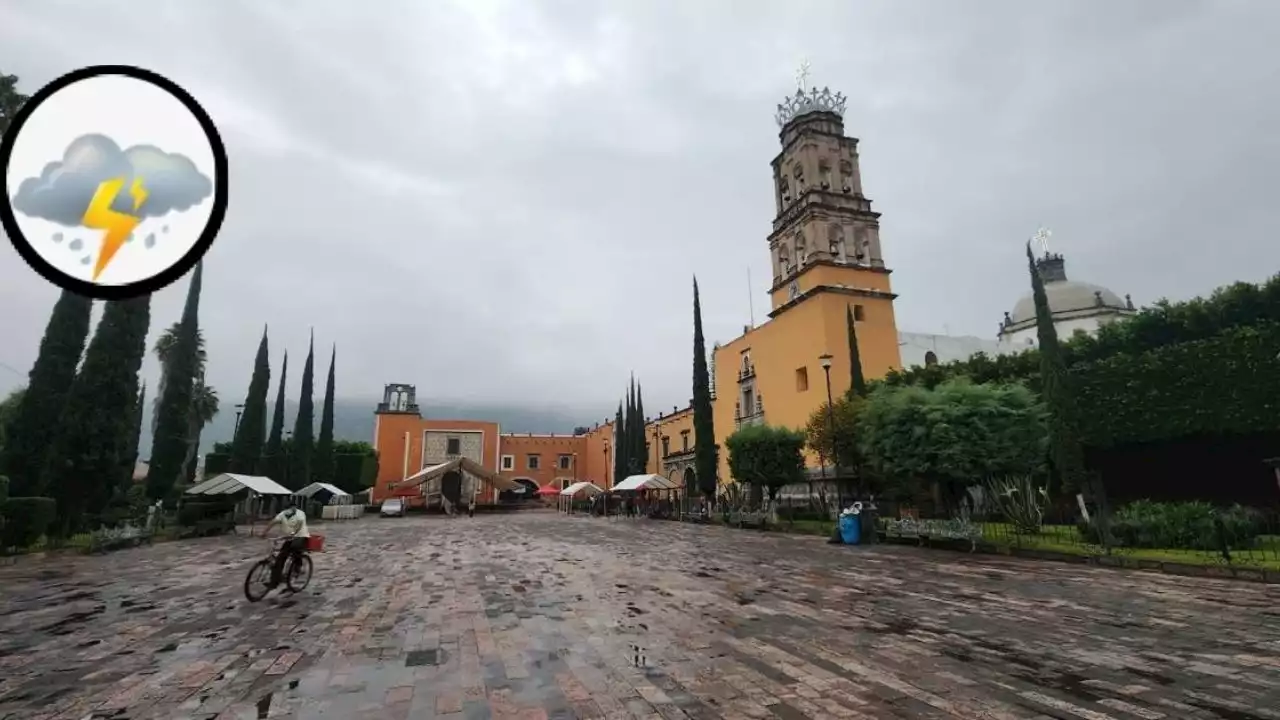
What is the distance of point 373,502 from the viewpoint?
51938 mm

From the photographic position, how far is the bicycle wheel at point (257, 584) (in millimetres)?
8641

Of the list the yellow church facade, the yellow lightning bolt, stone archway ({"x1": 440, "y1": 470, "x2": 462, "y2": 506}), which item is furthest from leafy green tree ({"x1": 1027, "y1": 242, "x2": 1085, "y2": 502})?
stone archway ({"x1": 440, "y1": 470, "x2": 462, "y2": 506})

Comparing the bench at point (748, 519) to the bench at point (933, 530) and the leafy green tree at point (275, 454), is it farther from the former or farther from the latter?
the leafy green tree at point (275, 454)

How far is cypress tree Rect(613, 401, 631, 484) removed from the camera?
160ft

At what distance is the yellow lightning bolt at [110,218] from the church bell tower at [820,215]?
33.5 m

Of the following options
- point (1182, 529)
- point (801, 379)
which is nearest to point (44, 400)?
point (1182, 529)

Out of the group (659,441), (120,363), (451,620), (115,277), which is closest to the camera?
(115,277)

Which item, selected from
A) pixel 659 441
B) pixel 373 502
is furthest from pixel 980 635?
pixel 373 502

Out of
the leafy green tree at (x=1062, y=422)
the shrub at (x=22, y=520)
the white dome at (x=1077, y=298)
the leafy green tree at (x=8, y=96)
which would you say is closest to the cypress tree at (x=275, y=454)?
the shrub at (x=22, y=520)

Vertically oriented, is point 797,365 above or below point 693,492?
above

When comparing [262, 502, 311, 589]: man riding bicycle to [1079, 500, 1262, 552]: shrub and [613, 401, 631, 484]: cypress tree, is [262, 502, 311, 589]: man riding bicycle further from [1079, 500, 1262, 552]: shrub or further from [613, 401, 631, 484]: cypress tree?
[613, 401, 631, 484]: cypress tree

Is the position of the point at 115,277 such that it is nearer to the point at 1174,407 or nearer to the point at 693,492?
the point at 1174,407

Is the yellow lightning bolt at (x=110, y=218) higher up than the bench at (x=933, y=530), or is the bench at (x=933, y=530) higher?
the yellow lightning bolt at (x=110, y=218)

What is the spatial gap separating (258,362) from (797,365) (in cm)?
3280
